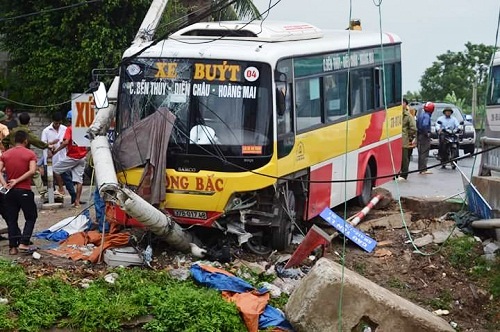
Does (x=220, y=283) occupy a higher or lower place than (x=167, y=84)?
lower

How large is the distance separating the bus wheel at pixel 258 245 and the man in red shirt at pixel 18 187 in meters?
2.73

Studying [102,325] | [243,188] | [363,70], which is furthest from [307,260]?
[363,70]

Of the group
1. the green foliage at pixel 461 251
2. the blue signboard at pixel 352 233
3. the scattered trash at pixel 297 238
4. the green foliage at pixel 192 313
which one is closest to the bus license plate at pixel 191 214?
the scattered trash at pixel 297 238

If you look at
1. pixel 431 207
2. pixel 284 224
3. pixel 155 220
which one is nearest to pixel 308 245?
pixel 284 224

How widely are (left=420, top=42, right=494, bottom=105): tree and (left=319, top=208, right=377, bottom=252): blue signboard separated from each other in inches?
1465

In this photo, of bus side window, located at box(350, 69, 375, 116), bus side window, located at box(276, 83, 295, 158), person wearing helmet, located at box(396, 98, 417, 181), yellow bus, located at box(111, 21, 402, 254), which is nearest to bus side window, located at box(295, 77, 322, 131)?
yellow bus, located at box(111, 21, 402, 254)

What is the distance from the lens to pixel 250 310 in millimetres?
8172

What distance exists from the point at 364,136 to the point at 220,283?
562 cm

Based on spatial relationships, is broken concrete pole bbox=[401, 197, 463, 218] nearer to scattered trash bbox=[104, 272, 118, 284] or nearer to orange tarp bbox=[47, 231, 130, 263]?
orange tarp bbox=[47, 231, 130, 263]

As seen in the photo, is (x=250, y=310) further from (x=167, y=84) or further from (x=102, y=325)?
(x=167, y=84)

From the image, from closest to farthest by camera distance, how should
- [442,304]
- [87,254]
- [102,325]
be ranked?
[102,325] → [442,304] → [87,254]

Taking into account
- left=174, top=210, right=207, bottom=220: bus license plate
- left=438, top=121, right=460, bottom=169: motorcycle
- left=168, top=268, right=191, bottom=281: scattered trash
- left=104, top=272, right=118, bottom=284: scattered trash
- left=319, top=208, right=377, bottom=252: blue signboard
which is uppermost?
left=174, top=210, right=207, bottom=220: bus license plate

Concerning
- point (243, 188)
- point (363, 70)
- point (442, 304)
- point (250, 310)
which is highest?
point (363, 70)

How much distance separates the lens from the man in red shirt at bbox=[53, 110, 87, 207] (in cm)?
1371
